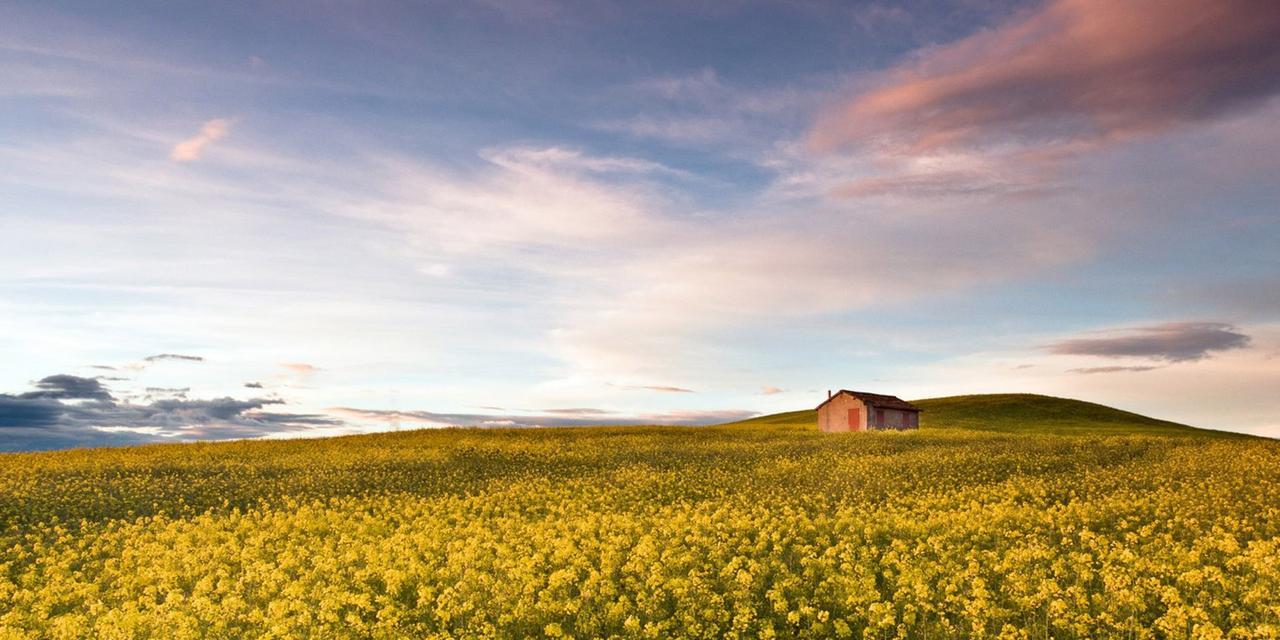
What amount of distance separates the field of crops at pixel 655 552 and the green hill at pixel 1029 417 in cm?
5428

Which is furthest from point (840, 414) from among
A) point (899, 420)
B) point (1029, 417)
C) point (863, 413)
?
point (1029, 417)

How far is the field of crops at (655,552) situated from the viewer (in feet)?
49.5

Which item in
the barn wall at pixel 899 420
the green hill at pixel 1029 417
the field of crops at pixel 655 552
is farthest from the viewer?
the green hill at pixel 1029 417

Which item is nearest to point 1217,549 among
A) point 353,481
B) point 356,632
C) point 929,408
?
point 356,632

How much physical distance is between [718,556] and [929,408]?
371 ft

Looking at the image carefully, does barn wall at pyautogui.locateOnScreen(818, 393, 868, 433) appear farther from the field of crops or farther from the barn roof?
the field of crops

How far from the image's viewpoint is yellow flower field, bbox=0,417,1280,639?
15.1 m

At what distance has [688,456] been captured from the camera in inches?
2009

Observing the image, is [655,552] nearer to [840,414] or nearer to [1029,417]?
[840,414]

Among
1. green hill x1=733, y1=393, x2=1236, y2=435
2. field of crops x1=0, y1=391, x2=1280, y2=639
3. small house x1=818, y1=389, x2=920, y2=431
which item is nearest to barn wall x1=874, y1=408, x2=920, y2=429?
small house x1=818, y1=389, x2=920, y2=431

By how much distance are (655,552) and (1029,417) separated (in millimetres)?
103175

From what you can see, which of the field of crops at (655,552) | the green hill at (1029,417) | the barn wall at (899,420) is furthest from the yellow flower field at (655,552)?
the green hill at (1029,417)

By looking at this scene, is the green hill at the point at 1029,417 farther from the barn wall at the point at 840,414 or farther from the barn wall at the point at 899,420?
the barn wall at the point at 840,414

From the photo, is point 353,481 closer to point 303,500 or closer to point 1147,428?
point 303,500
